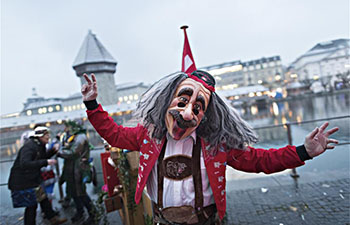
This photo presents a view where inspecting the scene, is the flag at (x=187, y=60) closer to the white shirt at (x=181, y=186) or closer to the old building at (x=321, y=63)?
the white shirt at (x=181, y=186)

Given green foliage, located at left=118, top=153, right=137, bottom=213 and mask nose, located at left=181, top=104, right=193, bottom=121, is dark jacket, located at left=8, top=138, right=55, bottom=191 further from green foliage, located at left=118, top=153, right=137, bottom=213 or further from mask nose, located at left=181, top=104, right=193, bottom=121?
mask nose, located at left=181, top=104, right=193, bottom=121

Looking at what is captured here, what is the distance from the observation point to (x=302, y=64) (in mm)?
66312

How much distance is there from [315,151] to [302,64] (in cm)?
7569

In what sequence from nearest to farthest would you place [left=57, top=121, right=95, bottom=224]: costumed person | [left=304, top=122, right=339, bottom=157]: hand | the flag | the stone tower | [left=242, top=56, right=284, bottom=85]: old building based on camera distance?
1. [left=304, top=122, right=339, bottom=157]: hand
2. the flag
3. [left=57, top=121, right=95, bottom=224]: costumed person
4. the stone tower
5. [left=242, top=56, right=284, bottom=85]: old building

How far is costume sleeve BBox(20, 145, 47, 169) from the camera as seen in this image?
11.1 ft

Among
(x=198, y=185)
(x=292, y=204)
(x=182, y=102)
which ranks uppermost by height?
(x=182, y=102)

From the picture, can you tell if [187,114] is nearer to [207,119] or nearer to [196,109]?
[196,109]

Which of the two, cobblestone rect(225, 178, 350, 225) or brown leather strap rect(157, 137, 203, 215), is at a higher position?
brown leather strap rect(157, 137, 203, 215)

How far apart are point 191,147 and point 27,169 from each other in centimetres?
294

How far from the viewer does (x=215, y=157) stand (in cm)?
177

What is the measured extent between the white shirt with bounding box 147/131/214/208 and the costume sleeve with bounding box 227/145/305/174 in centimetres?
33

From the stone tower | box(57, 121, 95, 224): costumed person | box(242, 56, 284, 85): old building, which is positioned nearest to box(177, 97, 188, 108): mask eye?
box(57, 121, 95, 224): costumed person

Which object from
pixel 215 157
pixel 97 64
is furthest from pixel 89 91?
pixel 97 64

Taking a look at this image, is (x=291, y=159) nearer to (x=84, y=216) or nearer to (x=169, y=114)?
(x=169, y=114)
